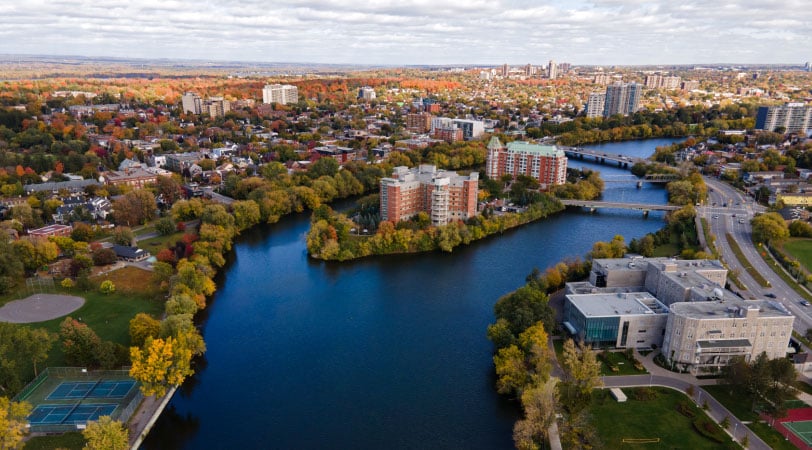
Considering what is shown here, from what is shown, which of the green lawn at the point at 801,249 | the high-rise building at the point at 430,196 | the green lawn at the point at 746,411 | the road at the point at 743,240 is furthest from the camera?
the high-rise building at the point at 430,196

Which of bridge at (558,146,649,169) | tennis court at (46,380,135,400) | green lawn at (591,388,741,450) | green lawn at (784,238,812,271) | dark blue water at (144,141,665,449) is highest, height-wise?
bridge at (558,146,649,169)

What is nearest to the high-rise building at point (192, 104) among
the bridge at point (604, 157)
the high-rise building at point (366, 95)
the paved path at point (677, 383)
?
the high-rise building at point (366, 95)

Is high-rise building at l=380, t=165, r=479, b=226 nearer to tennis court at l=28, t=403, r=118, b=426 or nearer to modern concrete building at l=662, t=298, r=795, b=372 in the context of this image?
modern concrete building at l=662, t=298, r=795, b=372

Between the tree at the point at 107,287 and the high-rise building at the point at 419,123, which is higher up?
the high-rise building at the point at 419,123

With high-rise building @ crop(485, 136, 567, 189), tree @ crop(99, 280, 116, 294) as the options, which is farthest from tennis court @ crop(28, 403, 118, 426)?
high-rise building @ crop(485, 136, 567, 189)

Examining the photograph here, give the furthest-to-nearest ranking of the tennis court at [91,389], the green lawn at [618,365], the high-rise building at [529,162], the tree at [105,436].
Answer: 1. the high-rise building at [529,162]
2. the green lawn at [618,365]
3. the tennis court at [91,389]
4. the tree at [105,436]

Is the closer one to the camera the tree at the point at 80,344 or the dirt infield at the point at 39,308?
the tree at the point at 80,344

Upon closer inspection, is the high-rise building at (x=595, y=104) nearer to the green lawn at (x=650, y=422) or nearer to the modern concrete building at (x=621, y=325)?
the modern concrete building at (x=621, y=325)

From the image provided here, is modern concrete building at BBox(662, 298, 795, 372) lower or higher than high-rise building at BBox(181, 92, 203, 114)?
lower
